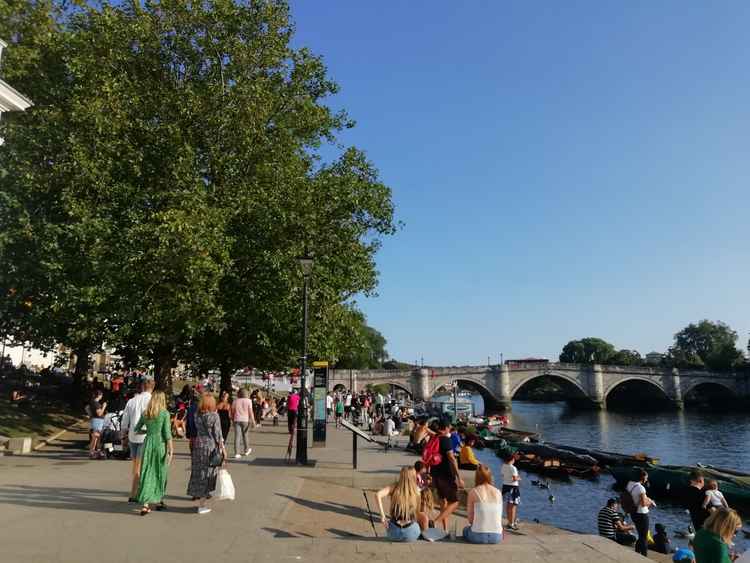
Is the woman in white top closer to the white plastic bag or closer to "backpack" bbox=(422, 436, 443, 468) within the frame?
"backpack" bbox=(422, 436, 443, 468)

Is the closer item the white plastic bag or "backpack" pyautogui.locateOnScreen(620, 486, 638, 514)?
the white plastic bag

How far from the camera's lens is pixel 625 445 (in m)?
A: 49.4

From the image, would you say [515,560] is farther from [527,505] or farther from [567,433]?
[567,433]

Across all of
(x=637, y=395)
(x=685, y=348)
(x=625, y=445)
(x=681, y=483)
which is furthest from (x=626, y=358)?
(x=681, y=483)

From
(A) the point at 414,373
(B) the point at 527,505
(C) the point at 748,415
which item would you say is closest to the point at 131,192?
(B) the point at 527,505

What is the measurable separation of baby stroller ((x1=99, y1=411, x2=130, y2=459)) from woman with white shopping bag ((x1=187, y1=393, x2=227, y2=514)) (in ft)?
24.2

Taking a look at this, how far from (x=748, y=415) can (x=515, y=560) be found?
90.7 metres

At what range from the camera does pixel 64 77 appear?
69.1 ft

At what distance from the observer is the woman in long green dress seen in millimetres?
8594

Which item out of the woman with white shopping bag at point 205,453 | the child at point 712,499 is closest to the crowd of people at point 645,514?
the child at point 712,499

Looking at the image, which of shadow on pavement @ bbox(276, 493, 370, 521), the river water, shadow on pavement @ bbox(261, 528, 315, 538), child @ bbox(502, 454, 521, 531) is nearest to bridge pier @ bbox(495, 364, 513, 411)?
the river water

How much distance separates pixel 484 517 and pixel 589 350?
161549 mm

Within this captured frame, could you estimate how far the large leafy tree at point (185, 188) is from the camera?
18.2 meters

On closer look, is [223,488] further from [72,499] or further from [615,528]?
[615,528]
